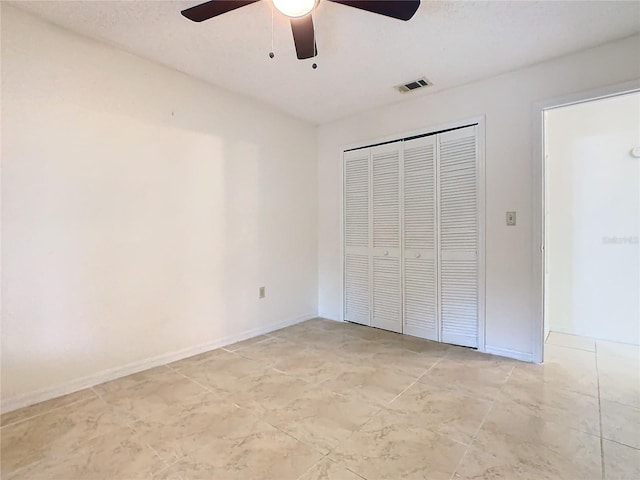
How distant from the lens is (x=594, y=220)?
3.19 m

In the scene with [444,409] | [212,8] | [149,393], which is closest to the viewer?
[212,8]

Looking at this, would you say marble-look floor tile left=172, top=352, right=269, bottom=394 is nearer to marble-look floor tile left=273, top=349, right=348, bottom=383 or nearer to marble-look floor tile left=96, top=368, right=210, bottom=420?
marble-look floor tile left=96, top=368, right=210, bottom=420

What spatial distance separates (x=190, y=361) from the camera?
105 inches

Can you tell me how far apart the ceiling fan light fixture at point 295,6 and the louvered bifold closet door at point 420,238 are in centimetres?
189

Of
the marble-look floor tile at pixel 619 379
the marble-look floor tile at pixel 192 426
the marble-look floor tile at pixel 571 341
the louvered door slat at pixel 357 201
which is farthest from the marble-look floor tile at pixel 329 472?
the marble-look floor tile at pixel 571 341

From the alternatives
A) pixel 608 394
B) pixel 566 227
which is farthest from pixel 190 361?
pixel 566 227

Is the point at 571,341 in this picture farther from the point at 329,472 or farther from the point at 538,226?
the point at 329,472

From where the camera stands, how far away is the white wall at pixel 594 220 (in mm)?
3029

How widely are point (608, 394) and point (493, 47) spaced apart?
250 centimetres

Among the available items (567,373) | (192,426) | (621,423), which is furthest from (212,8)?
(567,373)

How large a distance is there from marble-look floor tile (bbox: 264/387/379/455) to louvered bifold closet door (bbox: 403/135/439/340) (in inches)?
57.1

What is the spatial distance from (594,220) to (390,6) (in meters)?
3.05

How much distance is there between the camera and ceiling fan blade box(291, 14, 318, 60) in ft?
5.70

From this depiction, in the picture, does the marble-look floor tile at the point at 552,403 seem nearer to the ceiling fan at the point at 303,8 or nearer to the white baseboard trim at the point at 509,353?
the white baseboard trim at the point at 509,353
